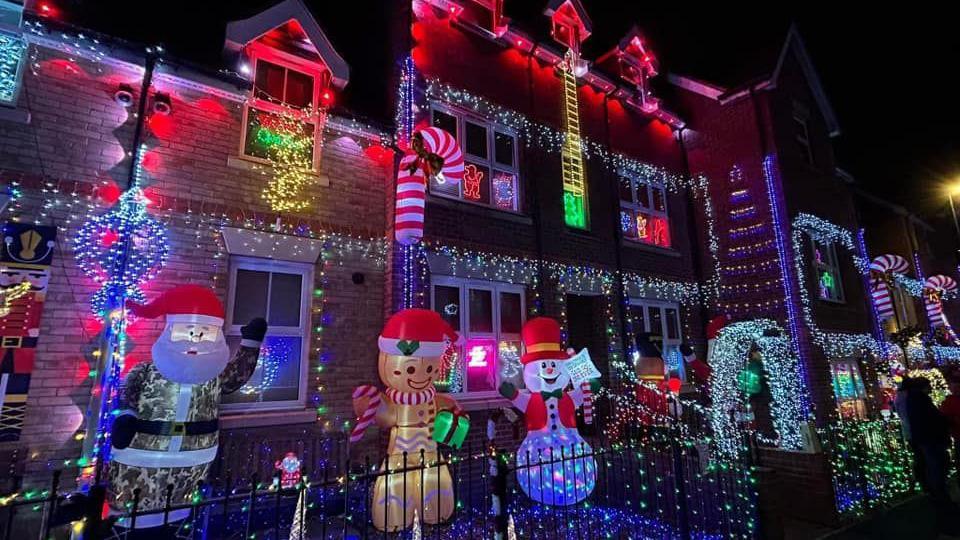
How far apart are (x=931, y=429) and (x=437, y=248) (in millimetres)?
8295

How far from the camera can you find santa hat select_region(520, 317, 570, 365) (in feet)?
22.2

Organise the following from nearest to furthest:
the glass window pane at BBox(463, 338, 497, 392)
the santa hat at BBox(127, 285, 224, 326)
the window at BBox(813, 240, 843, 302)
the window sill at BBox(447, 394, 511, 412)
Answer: the santa hat at BBox(127, 285, 224, 326) < the window sill at BBox(447, 394, 511, 412) < the glass window pane at BBox(463, 338, 497, 392) < the window at BBox(813, 240, 843, 302)

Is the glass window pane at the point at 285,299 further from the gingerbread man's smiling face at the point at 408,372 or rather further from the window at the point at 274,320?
the gingerbread man's smiling face at the point at 408,372

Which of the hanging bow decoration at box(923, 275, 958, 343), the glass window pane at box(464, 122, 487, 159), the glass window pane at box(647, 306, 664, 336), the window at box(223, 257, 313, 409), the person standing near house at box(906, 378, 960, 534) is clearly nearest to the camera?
the window at box(223, 257, 313, 409)

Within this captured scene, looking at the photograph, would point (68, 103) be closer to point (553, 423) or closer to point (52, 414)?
point (52, 414)

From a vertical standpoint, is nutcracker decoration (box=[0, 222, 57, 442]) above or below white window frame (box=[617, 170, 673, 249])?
below

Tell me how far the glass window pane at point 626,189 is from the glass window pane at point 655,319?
268 centimetres

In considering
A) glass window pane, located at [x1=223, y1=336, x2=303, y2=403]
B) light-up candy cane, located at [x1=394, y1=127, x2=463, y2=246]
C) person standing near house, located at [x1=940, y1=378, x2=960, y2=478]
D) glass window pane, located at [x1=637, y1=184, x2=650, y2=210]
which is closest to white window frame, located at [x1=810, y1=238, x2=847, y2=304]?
person standing near house, located at [x1=940, y1=378, x2=960, y2=478]

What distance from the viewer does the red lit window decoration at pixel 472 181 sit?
8.70 metres

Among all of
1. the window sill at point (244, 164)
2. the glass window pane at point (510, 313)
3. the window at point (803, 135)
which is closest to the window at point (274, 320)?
the window sill at point (244, 164)

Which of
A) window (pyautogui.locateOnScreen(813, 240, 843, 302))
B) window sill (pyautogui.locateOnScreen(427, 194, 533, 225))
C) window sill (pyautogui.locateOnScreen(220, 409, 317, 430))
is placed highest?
window sill (pyautogui.locateOnScreen(427, 194, 533, 225))

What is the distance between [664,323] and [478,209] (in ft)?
18.7

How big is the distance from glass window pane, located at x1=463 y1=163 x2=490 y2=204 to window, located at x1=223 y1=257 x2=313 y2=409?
10.7ft

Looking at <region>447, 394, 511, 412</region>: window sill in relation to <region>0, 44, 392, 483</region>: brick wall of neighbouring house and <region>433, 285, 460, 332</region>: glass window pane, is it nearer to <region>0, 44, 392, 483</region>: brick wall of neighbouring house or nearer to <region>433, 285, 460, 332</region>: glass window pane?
<region>433, 285, 460, 332</region>: glass window pane
